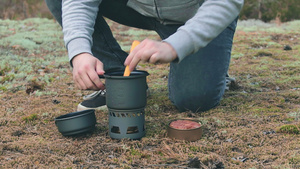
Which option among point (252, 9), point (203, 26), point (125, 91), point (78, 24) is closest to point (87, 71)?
point (125, 91)

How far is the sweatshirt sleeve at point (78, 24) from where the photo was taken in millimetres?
2246

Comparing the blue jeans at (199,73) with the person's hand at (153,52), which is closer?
the person's hand at (153,52)

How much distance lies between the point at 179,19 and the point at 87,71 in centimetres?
118

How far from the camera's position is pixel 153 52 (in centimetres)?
192

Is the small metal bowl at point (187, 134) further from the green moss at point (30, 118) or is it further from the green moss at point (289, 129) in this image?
the green moss at point (30, 118)

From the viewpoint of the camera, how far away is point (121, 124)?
90.1 inches

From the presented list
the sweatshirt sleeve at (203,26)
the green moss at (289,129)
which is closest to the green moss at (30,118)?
the sweatshirt sleeve at (203,26)

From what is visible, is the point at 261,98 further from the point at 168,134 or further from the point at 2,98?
the point at 2,98

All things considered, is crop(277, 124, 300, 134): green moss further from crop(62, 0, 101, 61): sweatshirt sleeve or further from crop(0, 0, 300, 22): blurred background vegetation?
crop(0, 0, 300, 22): blurred background vegetation

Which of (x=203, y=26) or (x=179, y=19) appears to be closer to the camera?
(x=203, y=26)

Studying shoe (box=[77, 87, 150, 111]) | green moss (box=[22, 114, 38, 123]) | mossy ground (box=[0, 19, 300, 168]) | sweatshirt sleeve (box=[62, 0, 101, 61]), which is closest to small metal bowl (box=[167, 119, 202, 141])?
mossy ground (box=[0, 19, 300, 168])

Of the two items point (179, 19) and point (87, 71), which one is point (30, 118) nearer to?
point (87, 71)

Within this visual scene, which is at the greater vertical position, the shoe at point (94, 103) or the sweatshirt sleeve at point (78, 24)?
the sweatshirt sleeve at point (78, 24)

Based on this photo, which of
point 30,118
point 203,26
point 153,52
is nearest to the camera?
point 153,52
